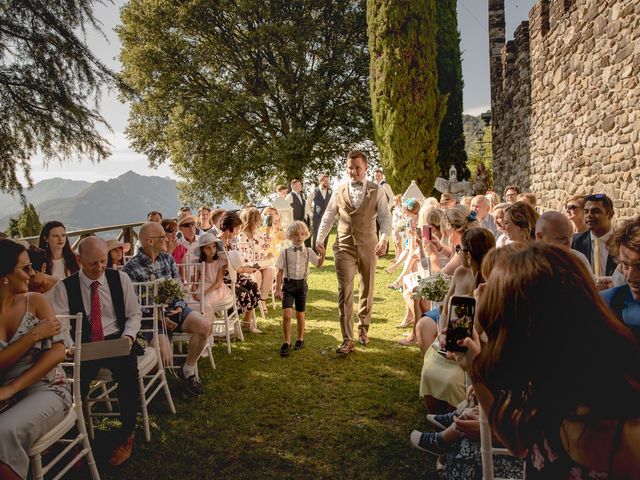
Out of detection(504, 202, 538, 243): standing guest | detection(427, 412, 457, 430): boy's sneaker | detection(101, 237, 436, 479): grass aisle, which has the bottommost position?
detection(101, 237, 436, 479): grass aisle

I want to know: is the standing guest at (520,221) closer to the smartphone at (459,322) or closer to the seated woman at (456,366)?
the seated woman at (456,366)

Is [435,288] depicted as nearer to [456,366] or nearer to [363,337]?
[456,366]

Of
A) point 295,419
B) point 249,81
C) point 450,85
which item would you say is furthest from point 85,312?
point 249,81

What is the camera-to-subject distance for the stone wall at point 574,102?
6.43m

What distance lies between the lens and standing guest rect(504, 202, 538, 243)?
138 inches

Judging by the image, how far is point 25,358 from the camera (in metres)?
2.53

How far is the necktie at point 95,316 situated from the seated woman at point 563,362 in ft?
9.79

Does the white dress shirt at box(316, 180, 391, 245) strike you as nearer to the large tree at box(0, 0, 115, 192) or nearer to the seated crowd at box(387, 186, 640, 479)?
the seated crowd at box(387, 186, 640, 479)

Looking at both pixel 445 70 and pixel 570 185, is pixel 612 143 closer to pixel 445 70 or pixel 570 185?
pixel 570 185

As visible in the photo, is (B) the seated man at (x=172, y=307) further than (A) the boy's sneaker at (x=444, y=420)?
Yes

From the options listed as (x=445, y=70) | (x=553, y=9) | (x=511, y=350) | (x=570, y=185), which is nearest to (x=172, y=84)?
(x=445, y=70)

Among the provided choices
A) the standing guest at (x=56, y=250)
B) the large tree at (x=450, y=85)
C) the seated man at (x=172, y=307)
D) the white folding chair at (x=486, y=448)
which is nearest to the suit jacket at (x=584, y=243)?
the white folding chair at (x=486, y=448)

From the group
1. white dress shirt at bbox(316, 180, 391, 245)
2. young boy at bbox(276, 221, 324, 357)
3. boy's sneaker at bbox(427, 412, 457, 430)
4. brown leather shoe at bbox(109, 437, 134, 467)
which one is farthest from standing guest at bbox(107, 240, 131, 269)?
boy's sneaker at bbox(427, 412, 457, 430)

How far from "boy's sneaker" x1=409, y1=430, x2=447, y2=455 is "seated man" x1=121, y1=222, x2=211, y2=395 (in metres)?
2.33
